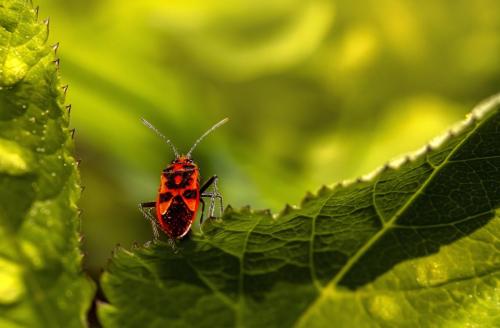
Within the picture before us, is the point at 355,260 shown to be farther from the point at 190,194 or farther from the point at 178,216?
the point at 190,194

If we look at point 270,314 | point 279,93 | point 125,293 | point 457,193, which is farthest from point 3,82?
point 279,93

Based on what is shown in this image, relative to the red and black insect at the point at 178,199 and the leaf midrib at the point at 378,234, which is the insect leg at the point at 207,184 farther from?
the leaf midrib at the point at 378,234

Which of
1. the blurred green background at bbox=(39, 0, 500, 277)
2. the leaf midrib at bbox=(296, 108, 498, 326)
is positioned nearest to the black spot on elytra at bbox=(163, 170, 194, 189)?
the blurred green background at bbox=(39, 0, 500, 277)

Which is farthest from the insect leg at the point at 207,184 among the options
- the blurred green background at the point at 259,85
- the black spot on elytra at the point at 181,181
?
the blurred green background at the point at 259,85

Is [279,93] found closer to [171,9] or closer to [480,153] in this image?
[171,9]

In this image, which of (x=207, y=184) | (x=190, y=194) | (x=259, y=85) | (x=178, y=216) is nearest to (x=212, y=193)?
(x=207, y=184)

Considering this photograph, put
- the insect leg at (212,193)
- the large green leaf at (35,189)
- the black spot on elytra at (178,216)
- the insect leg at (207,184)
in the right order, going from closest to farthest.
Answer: the large green leaf at (35,189) → the black spot on elytra at (178,216) → the insect leg at (212,193) → the insect leg at (207,184)
